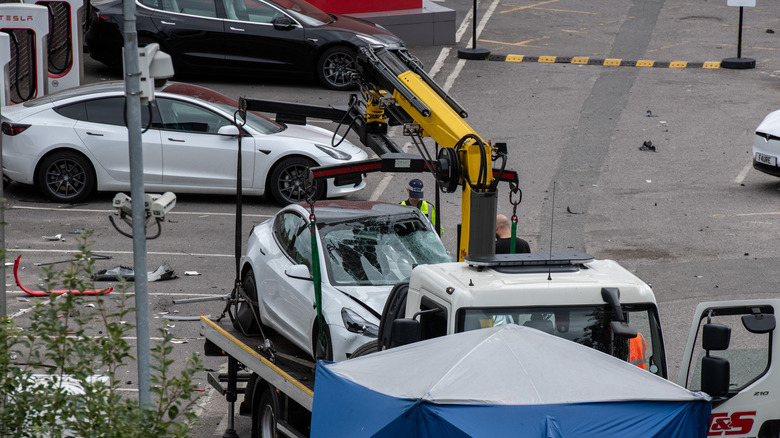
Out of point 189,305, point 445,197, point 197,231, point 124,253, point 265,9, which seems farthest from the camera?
point 265,9

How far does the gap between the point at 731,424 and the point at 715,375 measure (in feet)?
1.59

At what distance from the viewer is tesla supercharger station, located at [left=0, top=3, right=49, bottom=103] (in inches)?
797

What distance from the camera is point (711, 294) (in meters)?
13.7

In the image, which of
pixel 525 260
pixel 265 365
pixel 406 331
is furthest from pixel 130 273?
pixel 406 331

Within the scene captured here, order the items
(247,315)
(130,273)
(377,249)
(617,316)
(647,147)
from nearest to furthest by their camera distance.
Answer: (617,316) < (377,249) < (247,315) < (130,273) < (647,147)

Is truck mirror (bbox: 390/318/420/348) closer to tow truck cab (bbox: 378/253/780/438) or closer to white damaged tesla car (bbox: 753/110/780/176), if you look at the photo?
tow truck cab (bbox: 378/253/780/438)

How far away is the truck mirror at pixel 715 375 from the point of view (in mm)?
6551

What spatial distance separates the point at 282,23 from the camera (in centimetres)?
2267

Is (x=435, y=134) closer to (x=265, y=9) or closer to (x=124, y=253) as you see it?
(x=124, y=253)

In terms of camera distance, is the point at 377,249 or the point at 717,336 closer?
the point at 717,336

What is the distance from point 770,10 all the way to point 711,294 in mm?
20079

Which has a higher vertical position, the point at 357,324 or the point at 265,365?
the point at 357,324

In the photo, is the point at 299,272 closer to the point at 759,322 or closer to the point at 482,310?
the point at 482,310

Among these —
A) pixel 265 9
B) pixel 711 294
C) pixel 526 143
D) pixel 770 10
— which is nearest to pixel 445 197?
pixel 526 143
